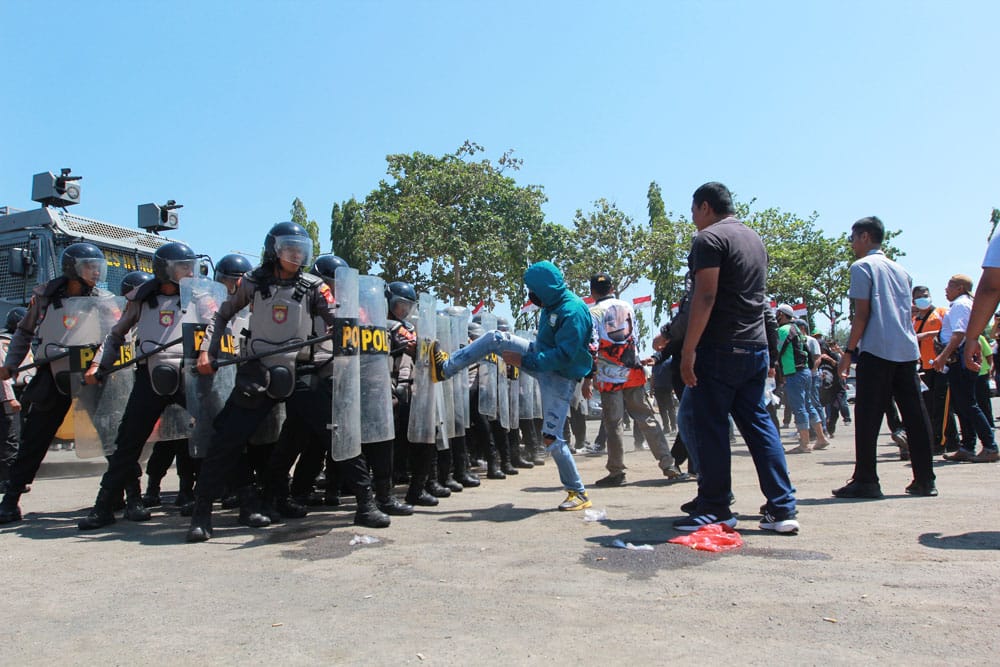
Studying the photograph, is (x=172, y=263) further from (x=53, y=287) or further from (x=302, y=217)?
(x=302, y=217)

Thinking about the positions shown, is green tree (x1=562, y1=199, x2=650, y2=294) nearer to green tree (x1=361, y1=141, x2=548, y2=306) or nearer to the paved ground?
green tree (x1=361, y1=141, x2=548, y2=306)

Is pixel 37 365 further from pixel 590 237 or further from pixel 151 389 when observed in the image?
pixel 590 237

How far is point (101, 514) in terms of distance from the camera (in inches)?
208

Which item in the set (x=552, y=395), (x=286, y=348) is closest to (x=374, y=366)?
(x=286, y=348)

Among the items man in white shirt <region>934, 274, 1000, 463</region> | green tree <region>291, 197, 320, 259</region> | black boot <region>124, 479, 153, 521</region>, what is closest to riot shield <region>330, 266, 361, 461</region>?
black boot <region>124, 479, 153, 521</region>

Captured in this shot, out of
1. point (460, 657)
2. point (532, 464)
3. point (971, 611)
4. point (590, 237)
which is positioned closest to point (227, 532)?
point (460, 657)

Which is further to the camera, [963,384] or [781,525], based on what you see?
[963,384]

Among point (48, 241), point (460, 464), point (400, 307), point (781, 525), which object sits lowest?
point (781, 525)

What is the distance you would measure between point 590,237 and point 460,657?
29321 millimetres

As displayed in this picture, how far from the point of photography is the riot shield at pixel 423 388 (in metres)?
5.78

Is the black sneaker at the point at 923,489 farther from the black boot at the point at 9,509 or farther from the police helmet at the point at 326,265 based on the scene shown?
the black boot at the point at 9,509

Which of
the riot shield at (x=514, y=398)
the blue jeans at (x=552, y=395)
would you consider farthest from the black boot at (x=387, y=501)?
the riot shield at (x=514, y=398)

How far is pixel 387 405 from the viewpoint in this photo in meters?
5.20

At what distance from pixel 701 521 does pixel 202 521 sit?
10.1 feet
